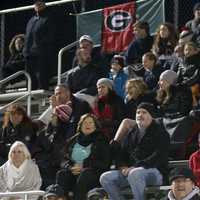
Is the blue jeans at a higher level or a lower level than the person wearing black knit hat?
lower

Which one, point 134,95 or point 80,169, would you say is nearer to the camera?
point 80,169

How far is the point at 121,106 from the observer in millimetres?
16297

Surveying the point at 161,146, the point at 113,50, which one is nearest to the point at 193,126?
the point at 161,146

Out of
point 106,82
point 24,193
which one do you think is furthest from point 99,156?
point 106,82

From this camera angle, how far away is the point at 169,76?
51.4ft

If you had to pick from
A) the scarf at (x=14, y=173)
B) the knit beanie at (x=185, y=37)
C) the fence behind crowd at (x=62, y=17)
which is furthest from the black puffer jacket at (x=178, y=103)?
the fence behind crowd at (x=62, y=17)

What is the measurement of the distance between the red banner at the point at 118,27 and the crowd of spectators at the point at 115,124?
2.69 feet

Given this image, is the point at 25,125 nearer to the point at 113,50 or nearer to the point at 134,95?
the point at 134,95

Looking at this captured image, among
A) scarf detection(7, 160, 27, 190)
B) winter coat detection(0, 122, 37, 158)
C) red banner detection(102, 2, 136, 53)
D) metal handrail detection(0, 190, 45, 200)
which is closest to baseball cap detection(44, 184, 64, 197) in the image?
metal handrail detection(0, 190, 45, 200)

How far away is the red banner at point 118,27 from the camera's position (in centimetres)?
1945

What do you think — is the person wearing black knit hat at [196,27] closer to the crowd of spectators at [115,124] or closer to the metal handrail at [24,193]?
the crowd of spectators at [115,124]

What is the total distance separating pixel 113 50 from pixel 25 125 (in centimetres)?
337

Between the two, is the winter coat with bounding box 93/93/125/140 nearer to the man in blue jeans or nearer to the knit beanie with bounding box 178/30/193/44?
the man in blue jeans

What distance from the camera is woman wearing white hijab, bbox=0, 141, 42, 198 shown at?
1561 centimetres
